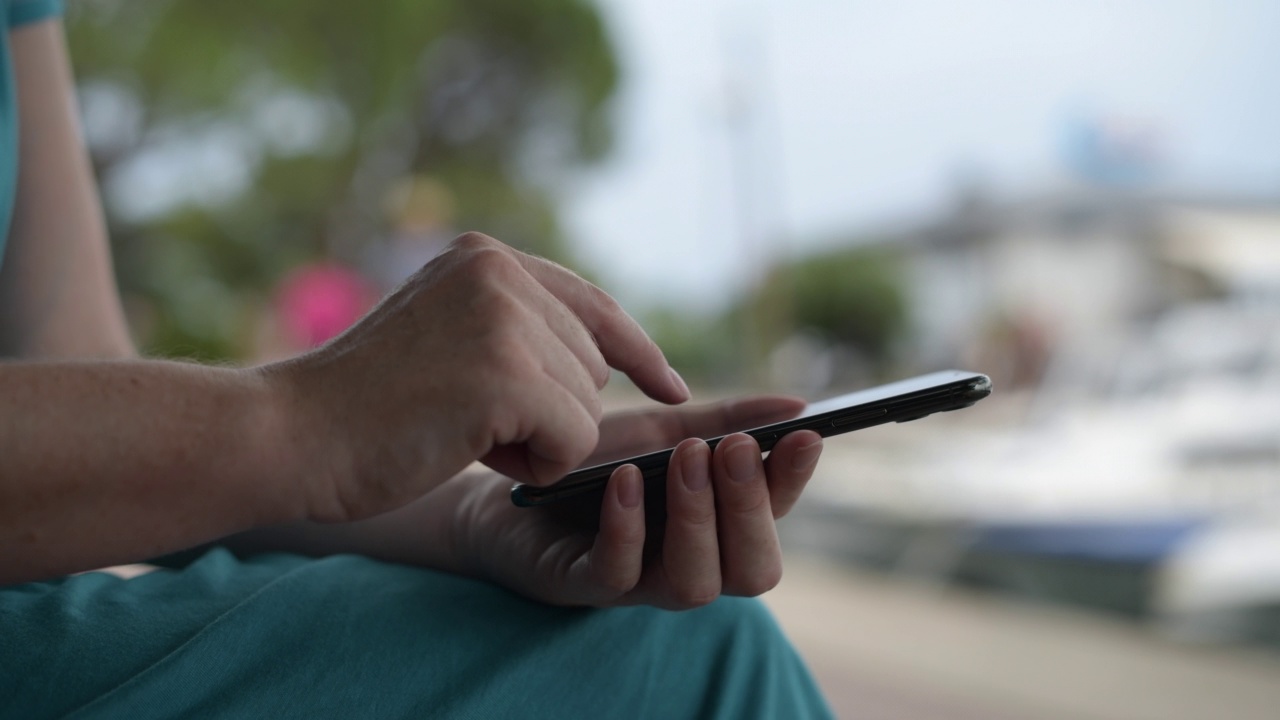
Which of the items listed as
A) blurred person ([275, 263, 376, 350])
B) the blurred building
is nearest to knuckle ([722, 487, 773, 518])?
blurred person ([275, 263, 376, 350])

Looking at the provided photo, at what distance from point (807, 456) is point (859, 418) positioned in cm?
4

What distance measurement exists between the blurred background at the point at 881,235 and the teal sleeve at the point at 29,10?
1.02ft

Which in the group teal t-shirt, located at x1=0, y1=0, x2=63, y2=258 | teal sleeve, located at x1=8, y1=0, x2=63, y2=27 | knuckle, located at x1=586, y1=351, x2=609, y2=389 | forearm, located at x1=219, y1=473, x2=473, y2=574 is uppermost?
teal sleeve, located at x1=8, y1=0, x2=63, y2=27

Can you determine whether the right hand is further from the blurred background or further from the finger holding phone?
the blurred background

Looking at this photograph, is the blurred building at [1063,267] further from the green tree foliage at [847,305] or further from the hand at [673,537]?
the hand at [673,537]

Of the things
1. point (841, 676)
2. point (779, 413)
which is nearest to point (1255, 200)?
point (841, 676)

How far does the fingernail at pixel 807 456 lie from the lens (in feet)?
1.55

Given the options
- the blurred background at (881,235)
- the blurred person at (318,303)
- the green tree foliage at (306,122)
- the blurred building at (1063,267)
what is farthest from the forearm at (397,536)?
the blurred building at (1063,267)

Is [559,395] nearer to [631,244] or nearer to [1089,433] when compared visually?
[1089,433]

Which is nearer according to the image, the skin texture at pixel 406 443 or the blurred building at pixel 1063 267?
the skin texture at pixel 406 443

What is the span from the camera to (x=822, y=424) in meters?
0.50

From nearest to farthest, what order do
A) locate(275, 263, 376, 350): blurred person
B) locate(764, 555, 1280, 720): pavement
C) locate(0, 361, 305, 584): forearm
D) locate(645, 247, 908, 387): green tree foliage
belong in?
locate(0, 361, 305, 584): forearm, locate(764, 555, 1280, 720): pavement, locate(275, 263, 376, 350): blurred person, locate(645, 247, 908, 387): green tree foliage

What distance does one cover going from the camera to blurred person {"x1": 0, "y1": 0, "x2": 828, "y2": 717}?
38cm

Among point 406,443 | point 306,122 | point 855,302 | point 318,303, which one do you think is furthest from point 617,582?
point 855,302
